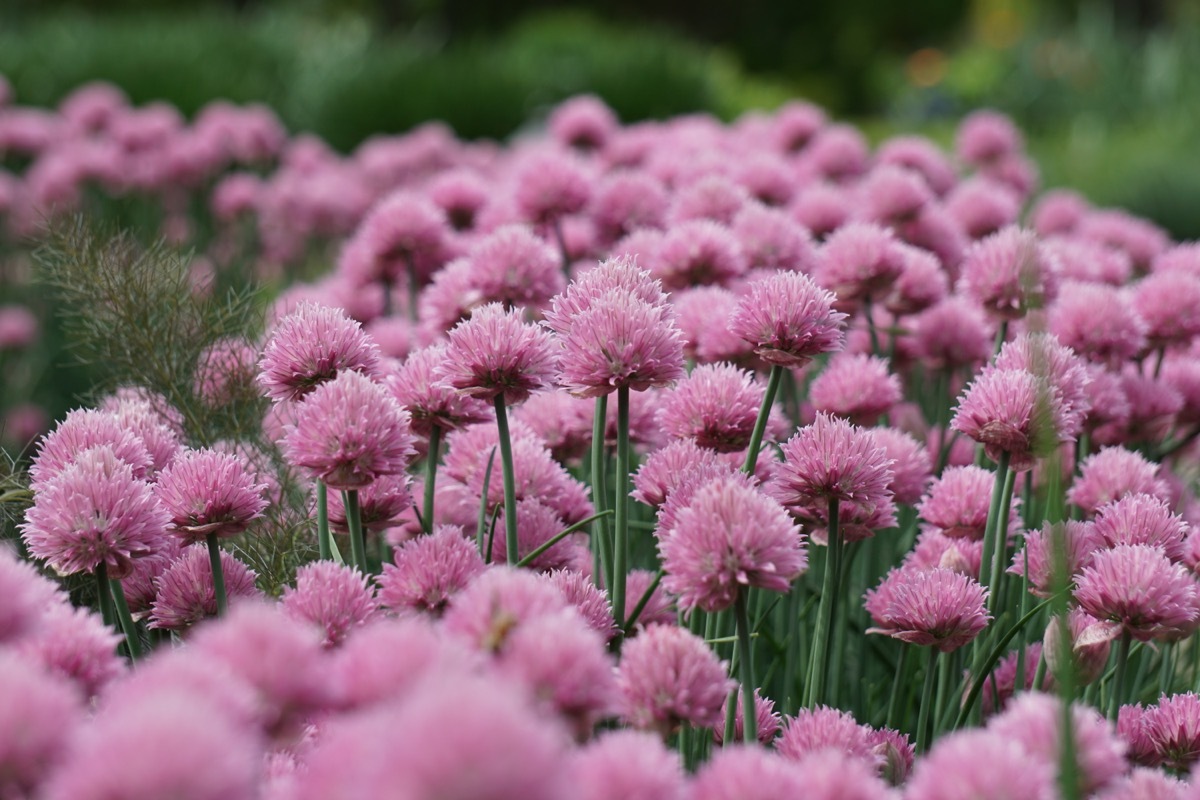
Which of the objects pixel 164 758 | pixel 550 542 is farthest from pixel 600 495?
pixel 164 758

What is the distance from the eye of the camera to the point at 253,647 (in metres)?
0.79

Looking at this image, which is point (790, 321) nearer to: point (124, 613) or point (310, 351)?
point (310, 351)

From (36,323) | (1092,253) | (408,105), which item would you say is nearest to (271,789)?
(1092,253)

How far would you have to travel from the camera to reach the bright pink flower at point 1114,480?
62.5 inches

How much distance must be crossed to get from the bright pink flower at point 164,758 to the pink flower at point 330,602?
38 cm

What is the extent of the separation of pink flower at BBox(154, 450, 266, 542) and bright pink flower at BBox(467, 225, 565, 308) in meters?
0.65

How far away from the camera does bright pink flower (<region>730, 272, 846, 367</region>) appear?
1311 mm

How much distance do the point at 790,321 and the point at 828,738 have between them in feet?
1.45

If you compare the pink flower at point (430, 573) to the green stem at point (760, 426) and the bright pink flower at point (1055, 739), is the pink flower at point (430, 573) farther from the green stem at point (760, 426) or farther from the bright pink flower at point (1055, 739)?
the bright pink flower at point (1055, 739)

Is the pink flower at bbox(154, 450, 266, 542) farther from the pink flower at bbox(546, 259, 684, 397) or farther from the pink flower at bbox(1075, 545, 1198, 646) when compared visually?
the pink flower at bbox(1075, 545, 1198, 646)

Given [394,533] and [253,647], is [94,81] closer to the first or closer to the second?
[394,533]

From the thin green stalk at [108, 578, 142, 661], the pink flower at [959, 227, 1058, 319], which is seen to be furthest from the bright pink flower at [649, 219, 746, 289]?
the thin green stalk at [108, 578, 142, 661]

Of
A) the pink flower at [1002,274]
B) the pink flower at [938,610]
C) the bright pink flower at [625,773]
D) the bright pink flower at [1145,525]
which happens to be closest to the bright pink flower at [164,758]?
the bright pink flower at [625,773]

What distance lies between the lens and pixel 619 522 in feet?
4.09
